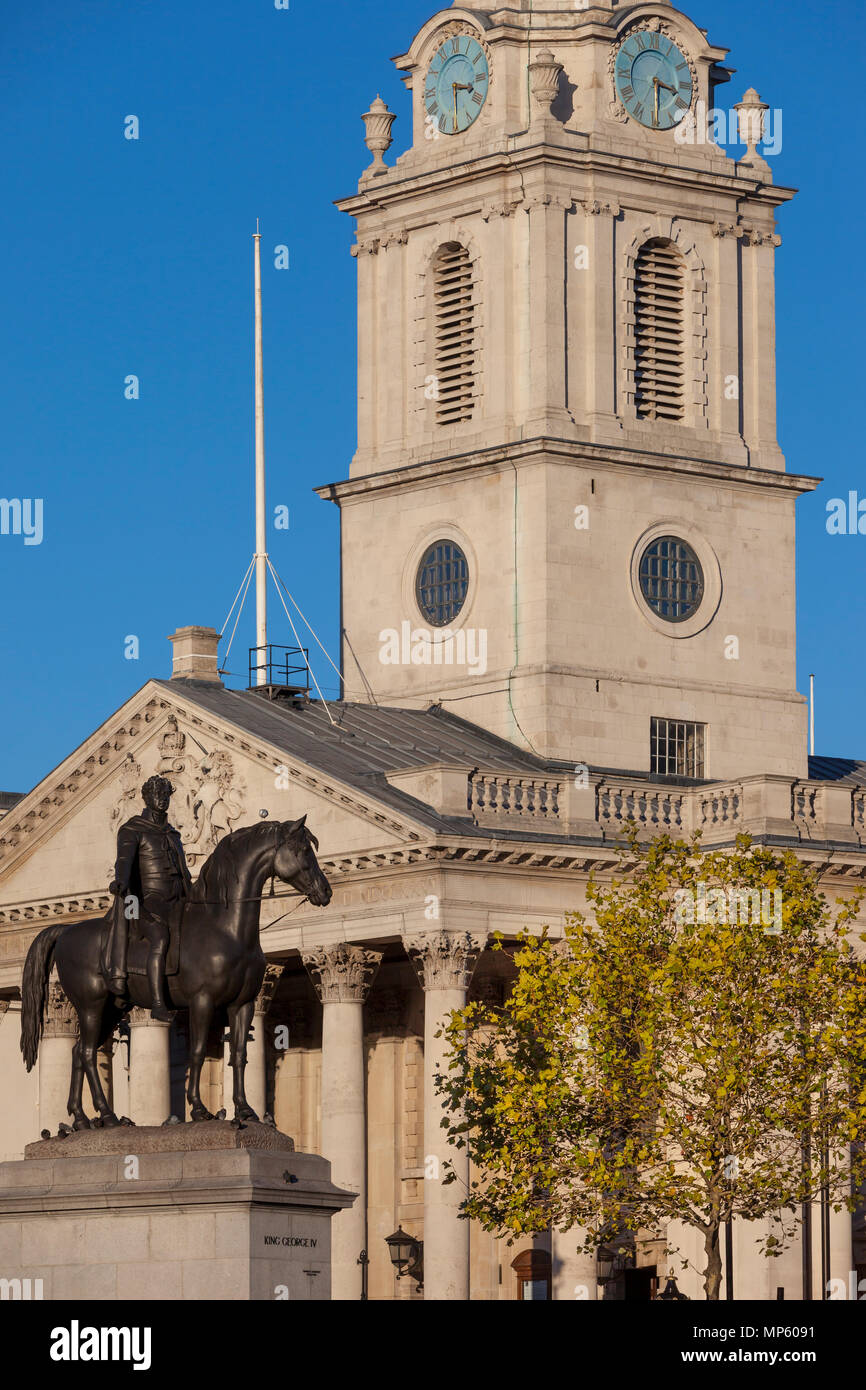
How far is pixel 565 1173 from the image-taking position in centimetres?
6881

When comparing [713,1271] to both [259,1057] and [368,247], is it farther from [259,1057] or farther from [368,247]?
[368,247]

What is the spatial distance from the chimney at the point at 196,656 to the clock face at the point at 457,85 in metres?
14.3

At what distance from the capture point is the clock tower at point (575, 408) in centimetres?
8625

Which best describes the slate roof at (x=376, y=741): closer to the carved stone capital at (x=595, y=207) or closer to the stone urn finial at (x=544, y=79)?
the carved stone capital at (x=595, y=207)

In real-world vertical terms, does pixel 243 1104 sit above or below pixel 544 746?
below

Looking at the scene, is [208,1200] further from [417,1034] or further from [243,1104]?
[417,1034]

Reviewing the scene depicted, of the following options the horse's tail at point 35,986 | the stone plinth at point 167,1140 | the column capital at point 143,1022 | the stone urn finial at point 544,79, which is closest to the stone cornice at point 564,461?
the stone urn finial at point 544,79

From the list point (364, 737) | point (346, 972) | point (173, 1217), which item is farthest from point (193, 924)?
point (364, 737)

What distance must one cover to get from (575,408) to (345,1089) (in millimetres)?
18441

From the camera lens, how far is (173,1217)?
51.1 metres

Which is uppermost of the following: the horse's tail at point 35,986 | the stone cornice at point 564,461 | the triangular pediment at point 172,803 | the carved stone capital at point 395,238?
the carved stone capital at point 395,238

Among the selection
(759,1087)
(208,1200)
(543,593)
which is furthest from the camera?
(543,593)
